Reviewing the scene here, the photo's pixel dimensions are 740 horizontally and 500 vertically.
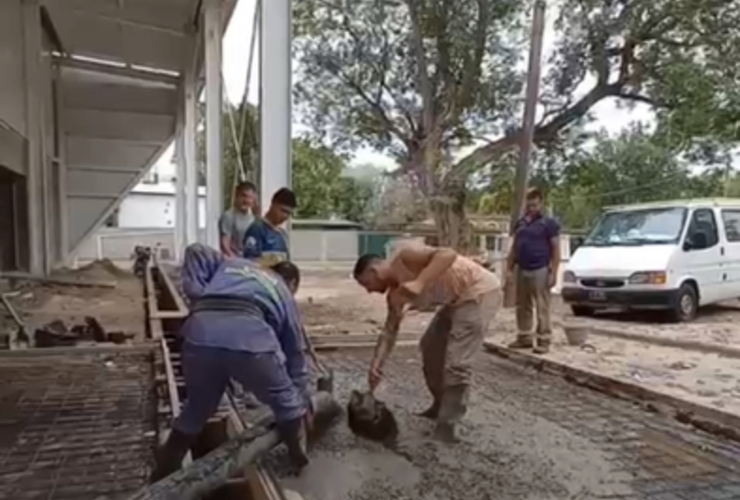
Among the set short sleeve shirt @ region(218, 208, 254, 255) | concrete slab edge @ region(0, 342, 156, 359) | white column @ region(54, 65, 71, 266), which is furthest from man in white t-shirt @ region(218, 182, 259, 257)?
white column @ region(54, 65, 71, 266)

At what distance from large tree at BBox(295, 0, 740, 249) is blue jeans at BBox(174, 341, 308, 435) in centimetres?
976

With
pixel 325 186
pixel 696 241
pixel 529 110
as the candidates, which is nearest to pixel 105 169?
pixel 325 186

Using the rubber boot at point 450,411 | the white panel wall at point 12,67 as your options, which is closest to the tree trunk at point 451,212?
the white panel wall at point 12,67

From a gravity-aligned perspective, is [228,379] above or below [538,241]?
below

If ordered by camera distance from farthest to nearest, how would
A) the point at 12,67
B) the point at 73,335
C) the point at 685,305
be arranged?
the point at 12,67 < the point at 685,305 < the point at 73,335

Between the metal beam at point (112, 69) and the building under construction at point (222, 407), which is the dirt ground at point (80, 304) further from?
the metal beam at point (112, 69)

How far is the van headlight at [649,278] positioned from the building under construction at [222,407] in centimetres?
333

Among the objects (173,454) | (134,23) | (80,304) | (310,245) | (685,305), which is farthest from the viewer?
(310,245)

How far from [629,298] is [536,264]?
3264mm

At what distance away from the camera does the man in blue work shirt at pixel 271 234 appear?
411 centimetres

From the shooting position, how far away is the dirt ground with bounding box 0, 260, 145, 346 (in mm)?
6613

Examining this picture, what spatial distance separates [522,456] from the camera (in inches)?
135

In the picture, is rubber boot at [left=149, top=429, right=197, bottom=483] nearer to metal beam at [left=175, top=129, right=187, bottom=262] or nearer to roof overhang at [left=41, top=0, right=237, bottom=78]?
roof overhang at [left=41, top=0, right=237, bottom=78]

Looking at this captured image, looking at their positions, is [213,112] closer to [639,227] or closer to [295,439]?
[639,227]
